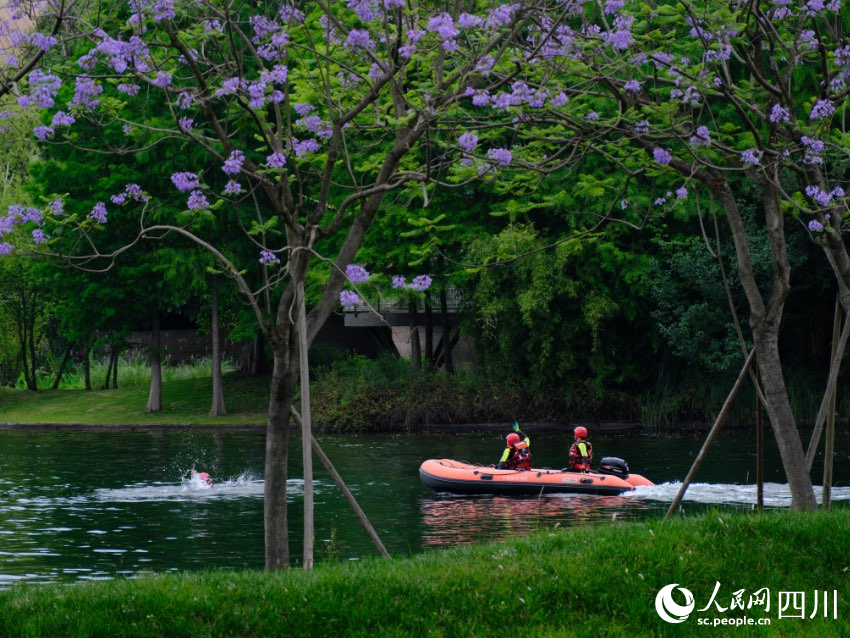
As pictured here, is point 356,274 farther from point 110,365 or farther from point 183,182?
point 110,365

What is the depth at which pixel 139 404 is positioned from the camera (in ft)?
144

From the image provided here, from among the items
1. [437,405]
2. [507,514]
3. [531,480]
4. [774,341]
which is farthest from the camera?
[437,405]

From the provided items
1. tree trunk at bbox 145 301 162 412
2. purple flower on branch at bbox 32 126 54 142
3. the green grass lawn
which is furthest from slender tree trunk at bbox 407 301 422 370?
purple flower on branch at bbox 32 126 54 142

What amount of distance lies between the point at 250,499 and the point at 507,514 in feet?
17.2

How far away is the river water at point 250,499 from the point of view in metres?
17.0

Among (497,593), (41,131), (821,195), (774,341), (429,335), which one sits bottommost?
(497,593)

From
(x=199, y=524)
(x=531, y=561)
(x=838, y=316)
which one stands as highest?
(x=838, y=316)

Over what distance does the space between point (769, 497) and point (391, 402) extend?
18.8 metres

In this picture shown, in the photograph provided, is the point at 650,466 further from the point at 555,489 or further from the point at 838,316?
the point at 838,316

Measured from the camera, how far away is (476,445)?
3341 centimetres

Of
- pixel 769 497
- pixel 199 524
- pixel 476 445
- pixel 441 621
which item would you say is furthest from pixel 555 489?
pixel 441 621

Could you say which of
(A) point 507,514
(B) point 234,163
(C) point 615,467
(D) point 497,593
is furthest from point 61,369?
(D) point 497,593

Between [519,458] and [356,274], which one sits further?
[519,458]

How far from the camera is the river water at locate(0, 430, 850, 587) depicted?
1705 centimetres
